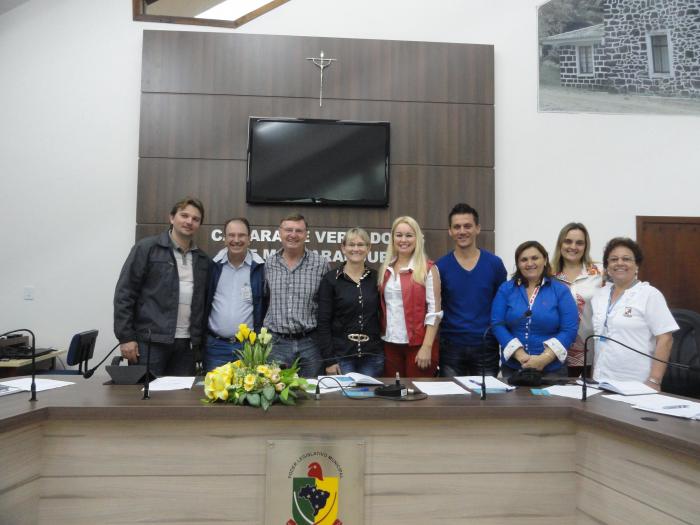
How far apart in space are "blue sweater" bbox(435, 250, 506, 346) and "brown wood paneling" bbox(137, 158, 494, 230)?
144 cm

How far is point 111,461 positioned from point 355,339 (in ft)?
4.34

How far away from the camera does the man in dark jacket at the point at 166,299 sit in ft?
9.45

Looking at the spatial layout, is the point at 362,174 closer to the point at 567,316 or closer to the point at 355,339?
the point at 355,339

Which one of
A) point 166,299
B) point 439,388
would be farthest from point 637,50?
point 166,299

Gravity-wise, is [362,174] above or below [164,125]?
below

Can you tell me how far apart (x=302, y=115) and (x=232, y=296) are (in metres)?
1.96

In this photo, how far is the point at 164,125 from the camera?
13.9 feet

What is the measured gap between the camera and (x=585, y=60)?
4676 mm

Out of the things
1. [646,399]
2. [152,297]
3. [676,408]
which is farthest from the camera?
[152,297]

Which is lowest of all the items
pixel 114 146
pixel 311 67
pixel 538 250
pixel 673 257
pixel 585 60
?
pixel 538 250

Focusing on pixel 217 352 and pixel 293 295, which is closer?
pixel 293 295

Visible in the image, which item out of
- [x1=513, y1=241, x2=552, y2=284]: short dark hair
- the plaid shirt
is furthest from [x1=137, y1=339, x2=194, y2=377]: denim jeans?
[x1=513, y1=241, x2=552, y2=284]: short dark hair

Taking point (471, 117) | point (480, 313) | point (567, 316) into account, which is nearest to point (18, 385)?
point (480, 313)

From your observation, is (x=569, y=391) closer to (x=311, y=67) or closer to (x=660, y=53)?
(x=311, y=67)
